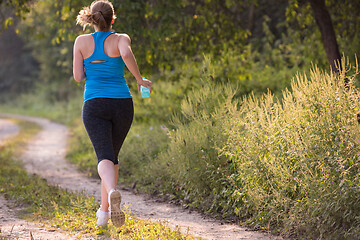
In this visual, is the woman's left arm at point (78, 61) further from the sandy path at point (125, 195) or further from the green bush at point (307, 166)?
the green bush at point (307, 166)

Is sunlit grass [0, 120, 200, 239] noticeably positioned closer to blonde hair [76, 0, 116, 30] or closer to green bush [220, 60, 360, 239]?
green bush [220, 60, 360, 239]

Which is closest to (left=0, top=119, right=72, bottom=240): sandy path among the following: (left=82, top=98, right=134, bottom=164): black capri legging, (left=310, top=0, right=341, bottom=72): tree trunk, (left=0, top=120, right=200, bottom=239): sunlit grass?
(left=0, top=120, right=200, bottom=239): sunlit grass

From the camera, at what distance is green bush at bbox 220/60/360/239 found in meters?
4.04

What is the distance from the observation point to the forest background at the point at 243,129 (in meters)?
4.29

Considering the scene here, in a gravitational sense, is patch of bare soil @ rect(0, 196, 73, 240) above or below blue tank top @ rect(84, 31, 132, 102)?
below

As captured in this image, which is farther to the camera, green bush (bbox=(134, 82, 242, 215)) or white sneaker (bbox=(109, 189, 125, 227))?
green bush (bbox=(134, 82, 242, 215))

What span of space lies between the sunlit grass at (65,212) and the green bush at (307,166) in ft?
3.49

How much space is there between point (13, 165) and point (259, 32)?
991 cm

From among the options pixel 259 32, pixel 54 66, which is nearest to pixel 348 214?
pixel 259 32

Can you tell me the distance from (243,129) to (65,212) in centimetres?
246

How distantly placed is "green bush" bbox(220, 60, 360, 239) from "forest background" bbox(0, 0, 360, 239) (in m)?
0.01

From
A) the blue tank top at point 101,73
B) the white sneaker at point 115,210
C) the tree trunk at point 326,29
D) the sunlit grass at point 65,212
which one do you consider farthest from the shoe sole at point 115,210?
the tree trunk at point 326,29

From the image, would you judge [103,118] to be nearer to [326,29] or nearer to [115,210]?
[115,210]

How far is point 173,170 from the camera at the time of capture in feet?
21.5
